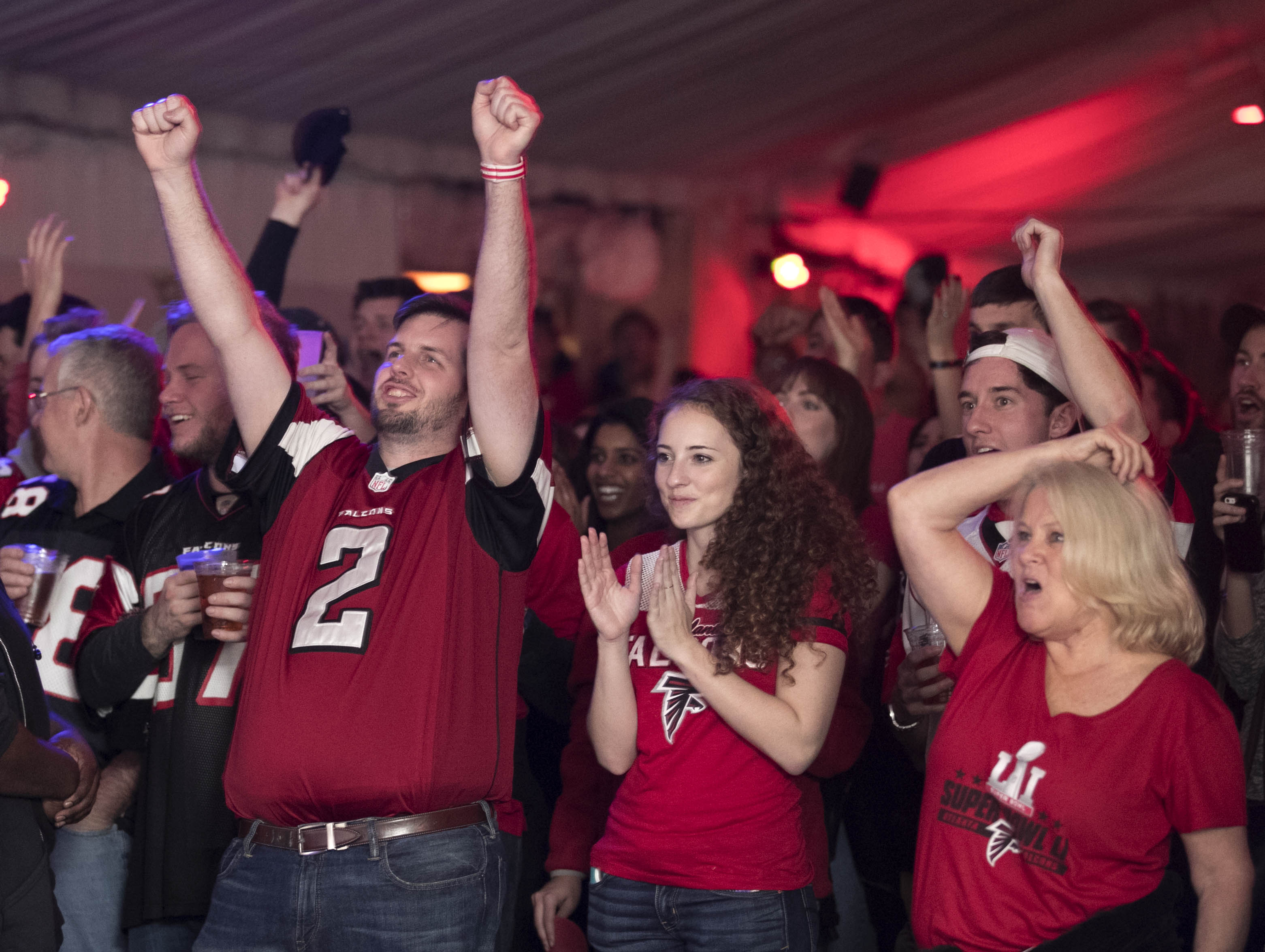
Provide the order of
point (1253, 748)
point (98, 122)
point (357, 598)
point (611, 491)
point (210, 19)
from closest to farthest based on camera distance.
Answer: point (357, 598)
point (1253, 748)
point (611, 491)
point (210, 19)
point (98, 122)

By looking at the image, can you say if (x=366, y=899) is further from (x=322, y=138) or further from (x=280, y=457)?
Result: (x=322, y=138)

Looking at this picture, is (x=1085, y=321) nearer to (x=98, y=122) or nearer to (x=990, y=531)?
(x=990, y=531)

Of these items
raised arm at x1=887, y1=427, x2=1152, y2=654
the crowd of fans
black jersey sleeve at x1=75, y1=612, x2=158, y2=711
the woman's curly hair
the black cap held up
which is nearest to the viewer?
the crowd of fans

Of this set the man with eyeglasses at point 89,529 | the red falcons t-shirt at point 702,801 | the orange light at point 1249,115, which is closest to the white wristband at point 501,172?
the red falcons t-shirt at point 702,801

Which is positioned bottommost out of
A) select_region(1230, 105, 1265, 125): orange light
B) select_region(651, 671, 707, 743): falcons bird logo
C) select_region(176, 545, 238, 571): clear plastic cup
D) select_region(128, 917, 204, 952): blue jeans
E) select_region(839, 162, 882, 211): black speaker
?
select_region(128, 917, 204, 952): blue jeans

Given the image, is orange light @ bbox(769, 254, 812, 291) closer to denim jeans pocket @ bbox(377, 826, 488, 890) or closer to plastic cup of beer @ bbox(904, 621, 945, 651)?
plastic cup of beer @ bbox(904, 621, 945, 651)

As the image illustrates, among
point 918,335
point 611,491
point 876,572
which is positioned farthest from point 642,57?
point 876,572

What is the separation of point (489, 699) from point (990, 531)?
3.82 ft

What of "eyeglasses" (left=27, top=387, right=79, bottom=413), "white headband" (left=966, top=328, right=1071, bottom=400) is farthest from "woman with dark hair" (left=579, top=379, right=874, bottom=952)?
"eyeglasses" (left=27, top=387, right=79, bottom=413)

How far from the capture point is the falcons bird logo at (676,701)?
8.31 feet

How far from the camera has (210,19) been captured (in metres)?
5.37

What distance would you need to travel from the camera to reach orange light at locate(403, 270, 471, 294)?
24.4ft

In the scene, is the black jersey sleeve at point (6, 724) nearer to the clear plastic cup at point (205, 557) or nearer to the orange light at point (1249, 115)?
the clear plastic cup at point (205, 557)

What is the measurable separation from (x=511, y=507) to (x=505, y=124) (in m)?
0.72
